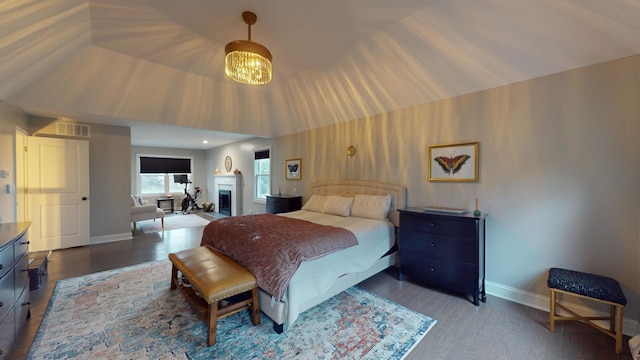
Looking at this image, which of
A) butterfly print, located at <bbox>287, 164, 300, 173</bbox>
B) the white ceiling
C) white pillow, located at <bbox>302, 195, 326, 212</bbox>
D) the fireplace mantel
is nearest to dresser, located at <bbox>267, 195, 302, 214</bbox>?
butterfly print, located at <bbox>287, 164, 300, 173</bbox>

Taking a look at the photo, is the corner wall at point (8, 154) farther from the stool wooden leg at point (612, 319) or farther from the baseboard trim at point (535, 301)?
the stool wooden leg at point (612, 319)

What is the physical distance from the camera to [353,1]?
2.14m

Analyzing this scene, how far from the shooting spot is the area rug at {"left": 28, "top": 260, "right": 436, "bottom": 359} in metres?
1.86

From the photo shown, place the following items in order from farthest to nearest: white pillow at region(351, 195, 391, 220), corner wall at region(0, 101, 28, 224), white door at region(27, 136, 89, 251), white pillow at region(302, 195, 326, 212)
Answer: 1. white pillow at region(302, 195, 326, 212)
2. white door at region(27, 136, 89, 251)
3. white pillow at region(351, 195, 391, 220)
4. corner wall at region(0, 101, 28, 224)

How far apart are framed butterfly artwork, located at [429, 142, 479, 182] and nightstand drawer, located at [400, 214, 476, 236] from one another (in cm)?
68

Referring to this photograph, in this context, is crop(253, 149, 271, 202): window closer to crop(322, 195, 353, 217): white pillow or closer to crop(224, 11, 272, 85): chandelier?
crop(322, 195, 353, 217): white pillow

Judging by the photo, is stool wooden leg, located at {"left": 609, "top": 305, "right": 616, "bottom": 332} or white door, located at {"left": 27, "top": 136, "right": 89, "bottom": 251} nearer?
stool wooden leg, located at {"left": 609, "top": 305, "right": 616, "bottom": 332}

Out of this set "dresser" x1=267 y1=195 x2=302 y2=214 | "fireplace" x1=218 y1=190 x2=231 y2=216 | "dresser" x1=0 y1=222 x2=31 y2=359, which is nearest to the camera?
"dresser" x1=0 y1=222 x2=31 y2=359

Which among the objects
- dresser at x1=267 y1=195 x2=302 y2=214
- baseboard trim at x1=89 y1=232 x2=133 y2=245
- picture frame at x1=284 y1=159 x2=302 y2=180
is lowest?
Result: baseboard trim at x1=89 y1=232 x2=133 y2=245

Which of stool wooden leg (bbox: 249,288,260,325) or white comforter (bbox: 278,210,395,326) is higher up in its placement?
white comforter (bbox: 278,210,395,326)

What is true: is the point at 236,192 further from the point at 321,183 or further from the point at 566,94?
the point at 566,94

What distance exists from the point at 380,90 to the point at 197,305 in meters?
3.37

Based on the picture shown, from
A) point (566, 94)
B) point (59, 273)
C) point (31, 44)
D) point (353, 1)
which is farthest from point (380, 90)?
point (59, 273)

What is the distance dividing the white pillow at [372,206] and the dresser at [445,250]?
0.46m
